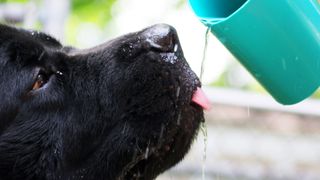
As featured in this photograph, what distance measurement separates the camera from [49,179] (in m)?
3.21

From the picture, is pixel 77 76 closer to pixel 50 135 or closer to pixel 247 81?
pixel 50 135

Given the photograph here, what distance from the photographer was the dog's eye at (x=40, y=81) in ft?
10.6

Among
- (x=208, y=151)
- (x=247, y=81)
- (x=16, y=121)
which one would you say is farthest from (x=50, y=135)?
(x=247, y=81)

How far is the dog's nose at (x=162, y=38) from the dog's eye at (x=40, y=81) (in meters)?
0.50

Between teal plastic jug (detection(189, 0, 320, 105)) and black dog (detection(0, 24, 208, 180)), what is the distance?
270 millimetres

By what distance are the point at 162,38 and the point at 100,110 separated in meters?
0.42

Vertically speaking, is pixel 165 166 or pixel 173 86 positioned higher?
pixel 173 86

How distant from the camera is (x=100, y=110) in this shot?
3.20 meters

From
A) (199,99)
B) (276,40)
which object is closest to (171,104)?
(199,99)

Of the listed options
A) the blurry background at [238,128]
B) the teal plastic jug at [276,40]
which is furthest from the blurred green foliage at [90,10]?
the teal plastic jug at [276,40]

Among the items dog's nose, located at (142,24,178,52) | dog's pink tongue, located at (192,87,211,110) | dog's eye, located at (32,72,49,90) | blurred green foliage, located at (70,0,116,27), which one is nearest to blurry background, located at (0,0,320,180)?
blurred green foliage, located at (70,0,116,27)

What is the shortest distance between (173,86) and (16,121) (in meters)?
0.72

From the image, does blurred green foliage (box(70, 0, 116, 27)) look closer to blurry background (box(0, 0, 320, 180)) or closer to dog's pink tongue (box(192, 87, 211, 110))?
blurry background (box(0, 0, 320, 180))

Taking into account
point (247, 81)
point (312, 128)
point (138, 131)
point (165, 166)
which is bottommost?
point (247, 81)
